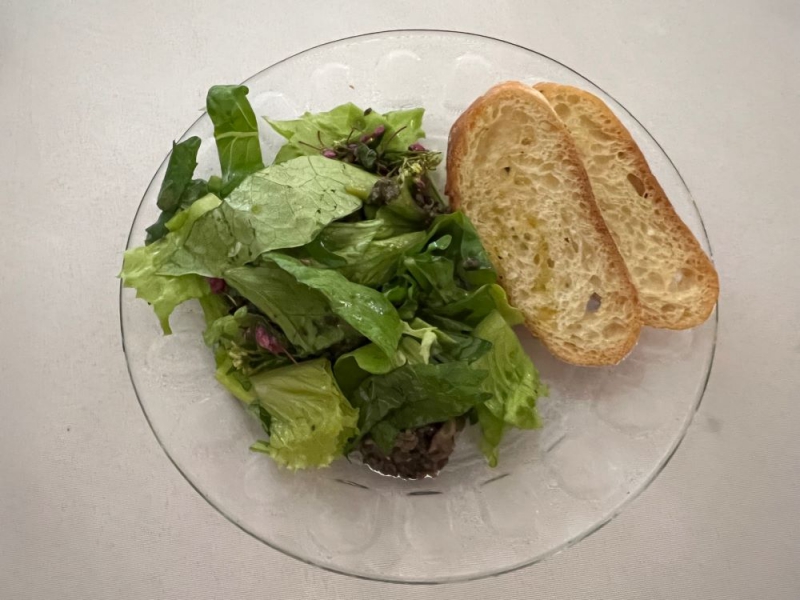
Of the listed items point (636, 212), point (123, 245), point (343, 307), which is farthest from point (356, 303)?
point (123, 245)

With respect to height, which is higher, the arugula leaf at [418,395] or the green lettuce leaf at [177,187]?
the green lettuce leaf at [177,187]

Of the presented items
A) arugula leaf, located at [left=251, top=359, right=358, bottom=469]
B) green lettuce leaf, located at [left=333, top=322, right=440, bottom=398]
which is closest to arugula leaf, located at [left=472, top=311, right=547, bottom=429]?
green lettuce leaf, located at [left=333, top=322, right=440, bottom=398]

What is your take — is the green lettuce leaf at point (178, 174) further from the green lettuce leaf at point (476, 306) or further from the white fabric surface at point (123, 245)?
the green lettuce leaf at point (476, 306)

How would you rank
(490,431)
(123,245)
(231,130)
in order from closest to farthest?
(490,431), (231,130), (123,245)

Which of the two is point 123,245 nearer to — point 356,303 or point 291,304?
point 291,304

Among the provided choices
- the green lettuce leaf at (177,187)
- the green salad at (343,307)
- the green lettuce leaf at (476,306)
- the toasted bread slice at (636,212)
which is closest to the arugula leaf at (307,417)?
the green salad at (343,307)

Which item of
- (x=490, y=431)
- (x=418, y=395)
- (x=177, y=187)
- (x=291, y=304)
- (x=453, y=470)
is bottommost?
(x=453, y=470)

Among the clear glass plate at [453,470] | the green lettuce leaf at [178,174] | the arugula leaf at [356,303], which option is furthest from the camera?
the green lettuce leaf at [178,174]
